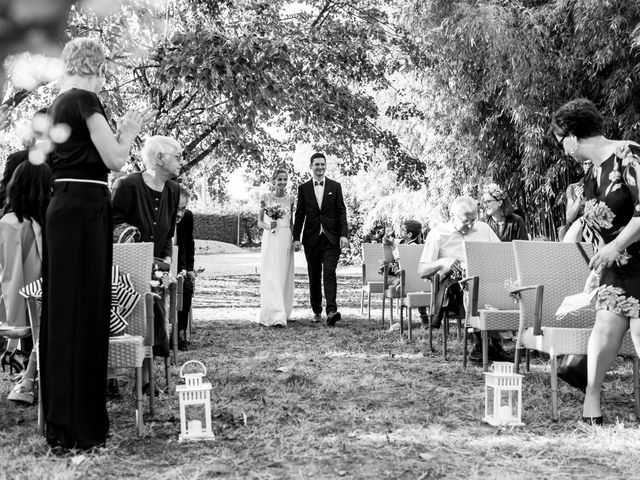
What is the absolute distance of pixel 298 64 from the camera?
1208 centimetres

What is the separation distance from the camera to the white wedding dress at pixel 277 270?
905 centimetres

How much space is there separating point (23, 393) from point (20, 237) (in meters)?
1.07

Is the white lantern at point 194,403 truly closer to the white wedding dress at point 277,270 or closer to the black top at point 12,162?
the black top at point 12,162

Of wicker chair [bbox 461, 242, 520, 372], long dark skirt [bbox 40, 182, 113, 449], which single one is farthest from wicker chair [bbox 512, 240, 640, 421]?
long dark skirt [bbox 40, 182, 113, 449]

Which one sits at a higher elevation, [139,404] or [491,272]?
[491,272]

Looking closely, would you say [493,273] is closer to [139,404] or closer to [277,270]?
[139,404]

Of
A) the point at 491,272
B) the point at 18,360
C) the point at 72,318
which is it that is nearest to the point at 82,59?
the point at 72,318

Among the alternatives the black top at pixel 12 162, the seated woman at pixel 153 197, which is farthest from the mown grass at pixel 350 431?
the black top at pixel 12 162

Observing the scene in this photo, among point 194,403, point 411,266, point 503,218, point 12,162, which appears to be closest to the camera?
point 194,403

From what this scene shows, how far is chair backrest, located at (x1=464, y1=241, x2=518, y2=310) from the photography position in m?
5.86

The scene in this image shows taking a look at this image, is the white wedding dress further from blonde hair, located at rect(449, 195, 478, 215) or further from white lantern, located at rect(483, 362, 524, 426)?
white lantern, located at rect(483, 362, 524, 426)

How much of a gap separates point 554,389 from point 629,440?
597 mm

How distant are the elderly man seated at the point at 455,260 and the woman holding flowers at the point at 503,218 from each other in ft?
0.94

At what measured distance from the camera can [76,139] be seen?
3.36m
